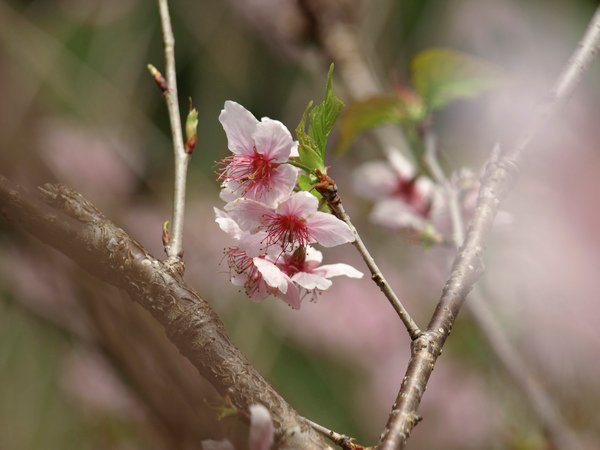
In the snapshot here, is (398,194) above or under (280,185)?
above

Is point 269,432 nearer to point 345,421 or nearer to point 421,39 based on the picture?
point 345,421

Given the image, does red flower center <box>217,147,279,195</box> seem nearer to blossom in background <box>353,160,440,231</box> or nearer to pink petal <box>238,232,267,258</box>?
pink petal <box>238,232,267,258</box>

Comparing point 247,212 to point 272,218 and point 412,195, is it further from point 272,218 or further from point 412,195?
point 412,195

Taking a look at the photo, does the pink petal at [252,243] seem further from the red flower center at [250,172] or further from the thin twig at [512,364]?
the thin twig at [512,364]

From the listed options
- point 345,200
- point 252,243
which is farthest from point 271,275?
point 345,200

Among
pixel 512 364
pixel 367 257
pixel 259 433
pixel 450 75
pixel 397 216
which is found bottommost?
pixel 259 433

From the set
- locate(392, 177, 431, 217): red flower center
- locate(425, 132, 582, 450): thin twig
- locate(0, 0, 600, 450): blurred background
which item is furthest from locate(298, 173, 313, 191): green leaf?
locate(392, 177, 431, 217): red flower center

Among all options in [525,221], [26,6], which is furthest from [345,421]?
[26,6]
